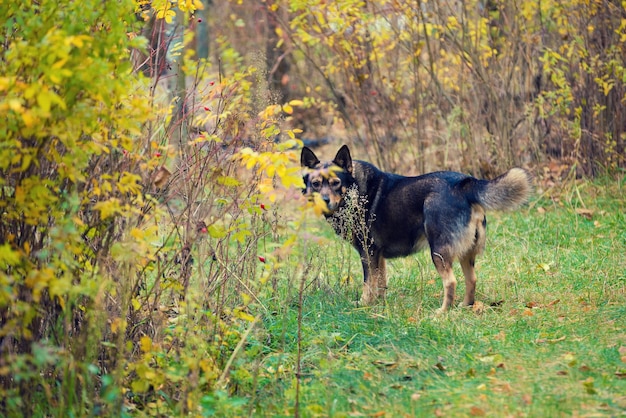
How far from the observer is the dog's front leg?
5.89 metres

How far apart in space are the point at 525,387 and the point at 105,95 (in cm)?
256

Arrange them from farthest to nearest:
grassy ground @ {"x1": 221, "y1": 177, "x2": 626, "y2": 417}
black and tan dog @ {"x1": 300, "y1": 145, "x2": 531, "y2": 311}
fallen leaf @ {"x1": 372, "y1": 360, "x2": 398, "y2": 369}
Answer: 1. black and tan dog @ {"x1": 300, "y1": 145, "x2": 531, "y2": 311}
2. fallen leaf @ {"x1": 372, "y1": 360, "x2": 398, "y2": 369}
3. grassy ground @ {"x1": 221, "y1": 177, "x2": 626, "y2": 417}

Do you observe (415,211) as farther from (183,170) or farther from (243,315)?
(243,315)

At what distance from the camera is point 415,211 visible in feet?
20.0

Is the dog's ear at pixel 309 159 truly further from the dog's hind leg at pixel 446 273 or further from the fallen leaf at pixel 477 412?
the fallen leaf at pixel 477 412

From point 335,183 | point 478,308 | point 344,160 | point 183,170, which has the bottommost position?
point 478,308

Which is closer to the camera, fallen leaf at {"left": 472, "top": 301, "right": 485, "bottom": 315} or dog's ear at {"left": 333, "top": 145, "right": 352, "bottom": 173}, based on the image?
fallen leaf at {"left": 472, "top": 301, "right": 485, "bottom": 315}

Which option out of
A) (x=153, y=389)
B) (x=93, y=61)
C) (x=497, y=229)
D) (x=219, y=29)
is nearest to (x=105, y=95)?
(x=93, y=61)

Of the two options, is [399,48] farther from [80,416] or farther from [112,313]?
[80,416]

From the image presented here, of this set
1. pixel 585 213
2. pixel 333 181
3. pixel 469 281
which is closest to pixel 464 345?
pixel 469 281

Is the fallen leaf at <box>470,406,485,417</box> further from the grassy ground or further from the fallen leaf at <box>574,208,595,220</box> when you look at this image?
the fallen leaf at <box>574,208,595,220</box>

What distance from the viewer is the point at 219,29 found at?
18.9 meters

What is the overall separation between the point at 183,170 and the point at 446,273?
87.7 inches

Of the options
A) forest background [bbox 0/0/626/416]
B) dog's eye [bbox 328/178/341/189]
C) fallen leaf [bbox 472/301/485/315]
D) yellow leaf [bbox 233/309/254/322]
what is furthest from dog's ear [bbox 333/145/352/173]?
yellow leaf [bbox 233/309/254/322]
